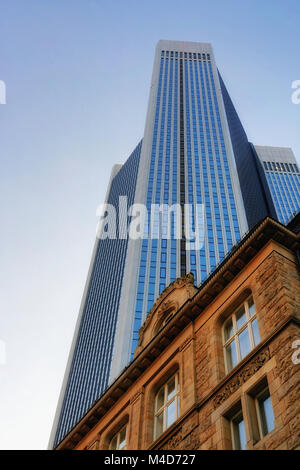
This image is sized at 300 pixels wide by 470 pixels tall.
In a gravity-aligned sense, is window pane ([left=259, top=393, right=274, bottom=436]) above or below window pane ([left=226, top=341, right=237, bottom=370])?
below

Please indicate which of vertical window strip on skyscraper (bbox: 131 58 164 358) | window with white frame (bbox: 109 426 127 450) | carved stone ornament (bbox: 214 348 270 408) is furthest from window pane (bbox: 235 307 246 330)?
vertical window strip on skyscraper (bbox: 131 58 164 358)

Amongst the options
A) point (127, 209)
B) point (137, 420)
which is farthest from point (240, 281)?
point (127, 209)

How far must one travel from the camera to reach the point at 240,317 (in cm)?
2159

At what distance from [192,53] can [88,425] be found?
187293 millimetres

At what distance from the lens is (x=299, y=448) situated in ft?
47.4

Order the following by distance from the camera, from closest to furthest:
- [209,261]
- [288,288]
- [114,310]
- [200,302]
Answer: [288,288] → [200,302] → [209,261] → [114,310]

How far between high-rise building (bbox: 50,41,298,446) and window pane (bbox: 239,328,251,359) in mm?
71360

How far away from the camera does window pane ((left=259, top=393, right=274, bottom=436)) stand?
16684 mm

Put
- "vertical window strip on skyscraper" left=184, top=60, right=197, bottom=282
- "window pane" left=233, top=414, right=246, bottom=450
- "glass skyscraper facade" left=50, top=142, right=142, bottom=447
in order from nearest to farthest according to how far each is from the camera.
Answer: "window pane" left=233, top=414, right=246, bottom=450 < "vertical window strip on skyscraper" left=184, top=60, right=197, bottom=282 < "glass skyscraper facade" left=50, top=142, right=142, bottom=447

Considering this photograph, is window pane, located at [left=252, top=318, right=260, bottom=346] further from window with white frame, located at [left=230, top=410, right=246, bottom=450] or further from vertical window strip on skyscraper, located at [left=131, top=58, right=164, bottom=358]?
vertical window strip on skyscraper, located at [left=131, top=58, right=164, bottom=358]

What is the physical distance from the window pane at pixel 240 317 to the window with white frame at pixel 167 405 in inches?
144

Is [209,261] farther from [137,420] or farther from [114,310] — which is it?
[137,420]

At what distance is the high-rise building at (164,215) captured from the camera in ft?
367

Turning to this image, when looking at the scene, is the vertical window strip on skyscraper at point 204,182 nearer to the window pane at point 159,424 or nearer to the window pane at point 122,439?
the window pane at point 122,439
